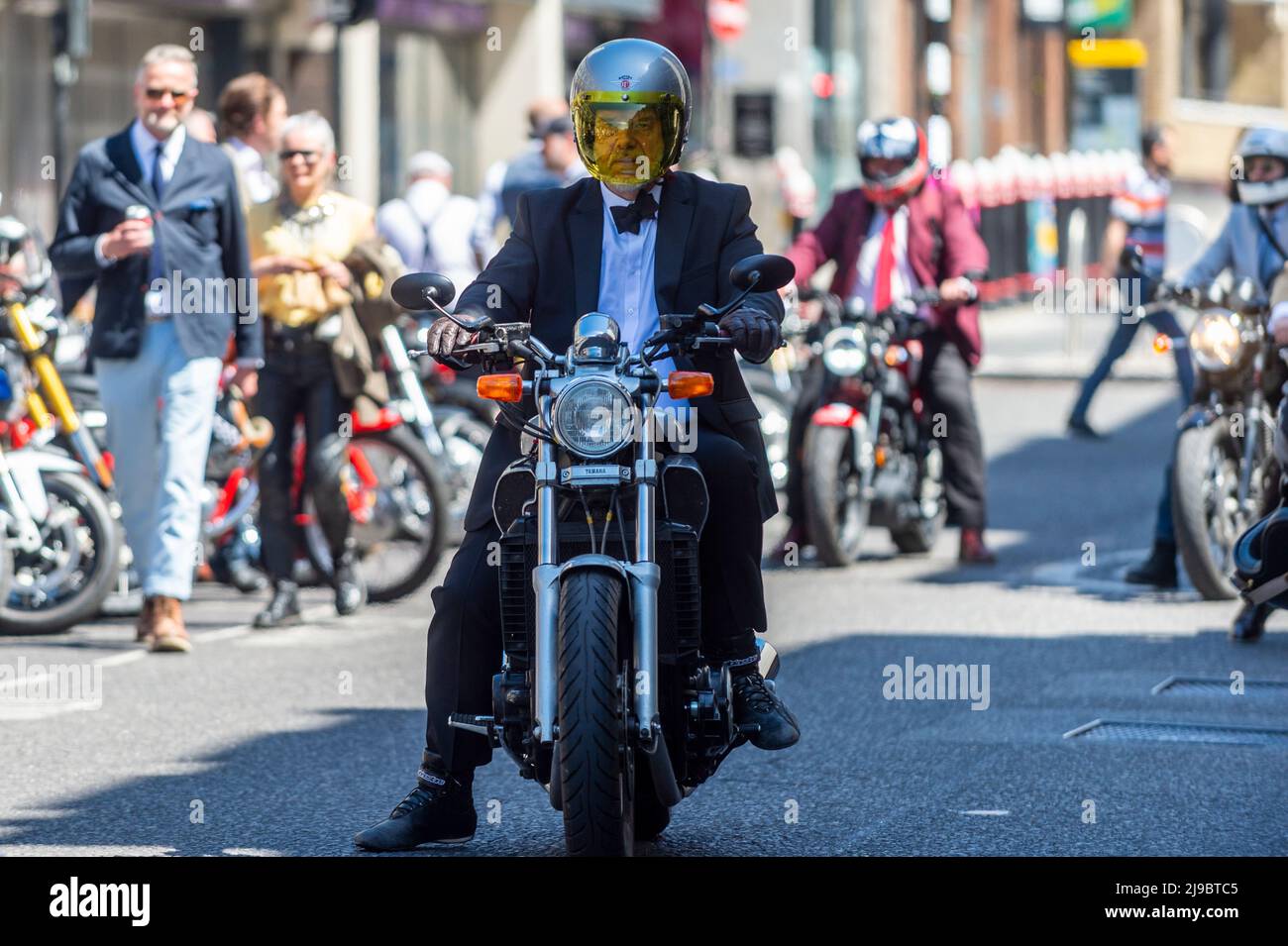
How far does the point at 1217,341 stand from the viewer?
1024cm

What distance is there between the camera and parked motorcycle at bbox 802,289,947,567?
11875 mm

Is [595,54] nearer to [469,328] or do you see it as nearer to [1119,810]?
[469,328]

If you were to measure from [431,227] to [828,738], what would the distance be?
7.76 metres

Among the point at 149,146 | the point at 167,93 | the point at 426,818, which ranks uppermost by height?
the point at 167,93

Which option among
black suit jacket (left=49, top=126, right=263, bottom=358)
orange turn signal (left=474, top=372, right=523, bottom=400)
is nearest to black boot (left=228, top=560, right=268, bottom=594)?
black suit jacket (left=49, top=126, right=263, bottom=358)

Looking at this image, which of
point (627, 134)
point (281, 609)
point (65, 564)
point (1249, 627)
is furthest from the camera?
point (281, 609)

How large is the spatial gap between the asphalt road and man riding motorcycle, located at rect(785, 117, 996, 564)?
1.27 feet

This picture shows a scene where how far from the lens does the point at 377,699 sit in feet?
28.7

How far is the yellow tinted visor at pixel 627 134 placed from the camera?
19.4 feet

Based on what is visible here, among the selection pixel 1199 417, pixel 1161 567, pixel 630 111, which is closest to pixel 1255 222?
pixel 1199 417

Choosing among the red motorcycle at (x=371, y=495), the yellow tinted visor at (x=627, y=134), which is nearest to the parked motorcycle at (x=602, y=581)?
the yellow tinted visor at (x=627, y=134)

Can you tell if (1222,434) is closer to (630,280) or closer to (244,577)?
(244,577)

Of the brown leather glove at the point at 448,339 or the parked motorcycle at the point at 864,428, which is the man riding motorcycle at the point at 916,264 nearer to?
the parked motorcycle at the point at 864,428
